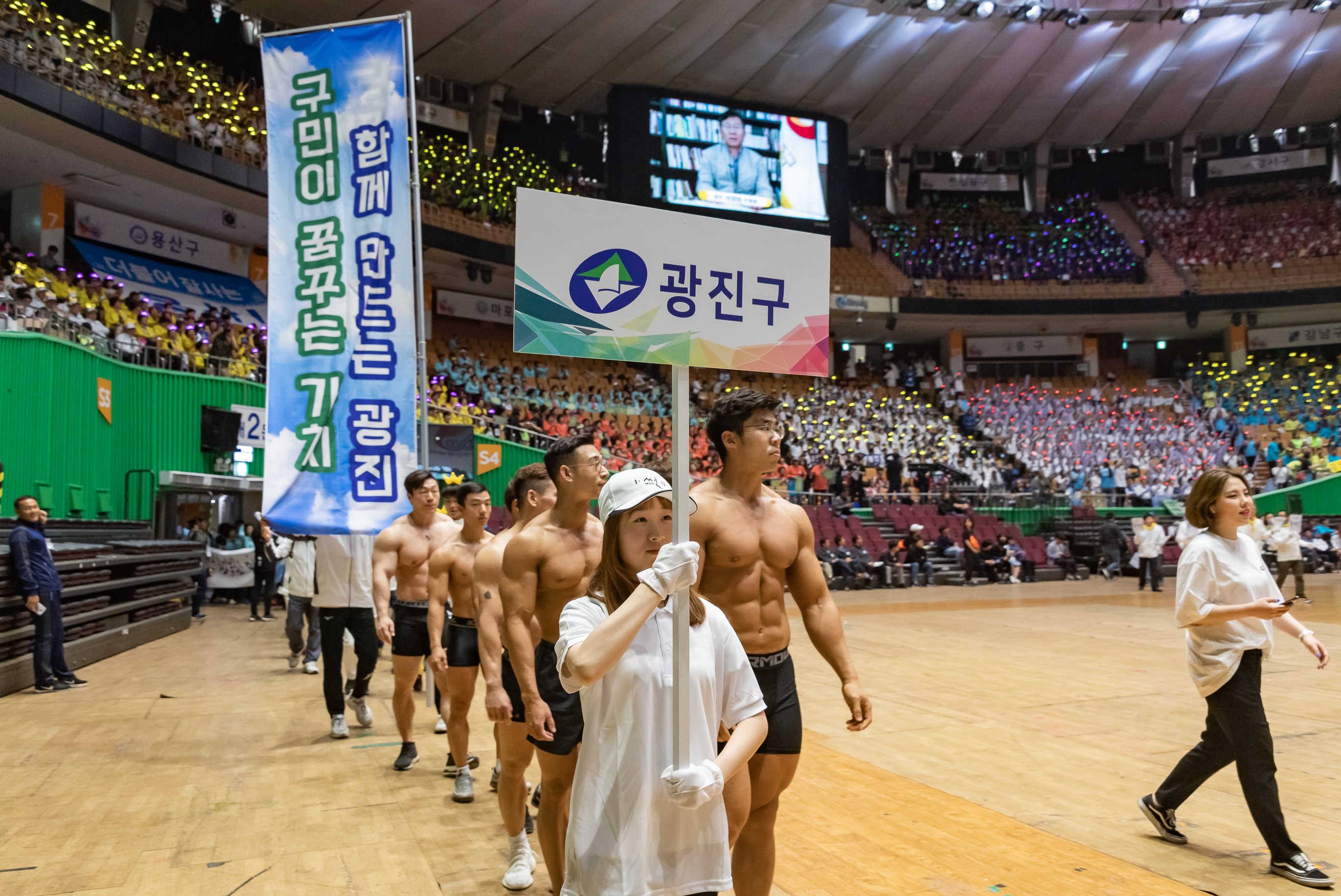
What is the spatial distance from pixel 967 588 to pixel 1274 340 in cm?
2207

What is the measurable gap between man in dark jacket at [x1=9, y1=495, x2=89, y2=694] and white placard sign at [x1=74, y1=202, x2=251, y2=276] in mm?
13854

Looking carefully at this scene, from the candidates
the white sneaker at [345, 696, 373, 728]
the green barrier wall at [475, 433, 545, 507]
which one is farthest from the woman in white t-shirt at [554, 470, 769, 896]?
the green barrier wall at [475, 433, 545, 507]

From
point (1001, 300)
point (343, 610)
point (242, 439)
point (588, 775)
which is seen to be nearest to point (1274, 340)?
point (1001, 300)

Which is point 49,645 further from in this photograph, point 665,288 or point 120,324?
point 120,324

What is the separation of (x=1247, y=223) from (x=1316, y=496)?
42.2 ft

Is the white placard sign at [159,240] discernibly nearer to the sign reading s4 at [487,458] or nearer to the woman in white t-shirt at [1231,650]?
the sign reading s4 at [487,458]

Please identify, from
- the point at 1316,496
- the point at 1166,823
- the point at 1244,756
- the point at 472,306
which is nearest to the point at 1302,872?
the point at 1244,756

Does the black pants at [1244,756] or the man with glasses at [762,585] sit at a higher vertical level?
the man with glasses at [762,585]

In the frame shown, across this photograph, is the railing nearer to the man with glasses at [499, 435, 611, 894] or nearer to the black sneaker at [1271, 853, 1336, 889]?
the man with glasses at [499, 435, 611, 894]

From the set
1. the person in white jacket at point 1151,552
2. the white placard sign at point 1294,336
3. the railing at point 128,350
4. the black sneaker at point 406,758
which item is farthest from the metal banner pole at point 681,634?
the white placard sign at point 1294,336

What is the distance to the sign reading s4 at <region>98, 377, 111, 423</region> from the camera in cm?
1477

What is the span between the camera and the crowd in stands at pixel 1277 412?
93.4 feet

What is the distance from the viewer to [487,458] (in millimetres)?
19453

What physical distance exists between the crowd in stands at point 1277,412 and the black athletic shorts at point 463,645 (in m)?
29.0
